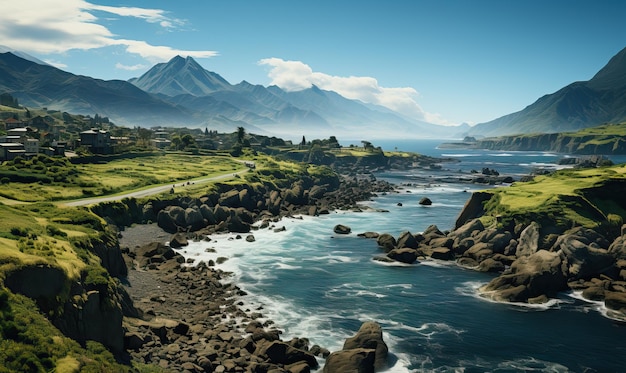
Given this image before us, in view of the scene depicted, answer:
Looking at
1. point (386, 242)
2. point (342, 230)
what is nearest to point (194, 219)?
point (342, 230)

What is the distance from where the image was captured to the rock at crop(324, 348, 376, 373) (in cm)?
3356

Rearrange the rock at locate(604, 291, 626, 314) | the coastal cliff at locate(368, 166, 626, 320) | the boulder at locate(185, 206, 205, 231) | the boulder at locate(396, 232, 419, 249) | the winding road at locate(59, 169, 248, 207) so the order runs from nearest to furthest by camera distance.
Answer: the rock at locate(604, 291, 626, 314)
the coastal cliff at locate(368, 166, 626, 320)
the boulder at locate(396, 232, 419, 249)
the winding road at locate(59, 169, 248, 207)
the boulder at locate(185, 206, 205, 231)

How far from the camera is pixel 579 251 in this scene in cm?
5603

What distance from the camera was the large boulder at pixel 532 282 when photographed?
5091 centimetres

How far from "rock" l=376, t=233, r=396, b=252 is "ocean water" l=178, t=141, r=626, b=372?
1.78m

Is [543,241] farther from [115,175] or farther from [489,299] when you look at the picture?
[115,175]

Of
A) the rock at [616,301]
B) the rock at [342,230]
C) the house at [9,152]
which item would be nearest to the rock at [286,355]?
the rock at [616,301]

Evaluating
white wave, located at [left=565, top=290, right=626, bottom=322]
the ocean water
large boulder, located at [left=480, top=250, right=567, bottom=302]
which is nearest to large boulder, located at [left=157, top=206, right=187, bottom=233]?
the ocean water

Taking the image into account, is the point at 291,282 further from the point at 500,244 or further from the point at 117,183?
the point at 117,183

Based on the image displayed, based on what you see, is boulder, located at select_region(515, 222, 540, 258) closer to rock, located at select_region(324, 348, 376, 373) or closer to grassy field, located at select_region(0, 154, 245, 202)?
rock, located at select_region(324, 348, 376, 373)

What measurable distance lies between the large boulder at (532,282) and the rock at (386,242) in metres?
20.0

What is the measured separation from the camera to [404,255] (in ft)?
216

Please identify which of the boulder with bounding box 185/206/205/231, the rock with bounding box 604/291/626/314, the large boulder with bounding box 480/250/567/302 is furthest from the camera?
the boulder with bounding box 185/206/205/231

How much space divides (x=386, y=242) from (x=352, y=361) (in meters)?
40.8
